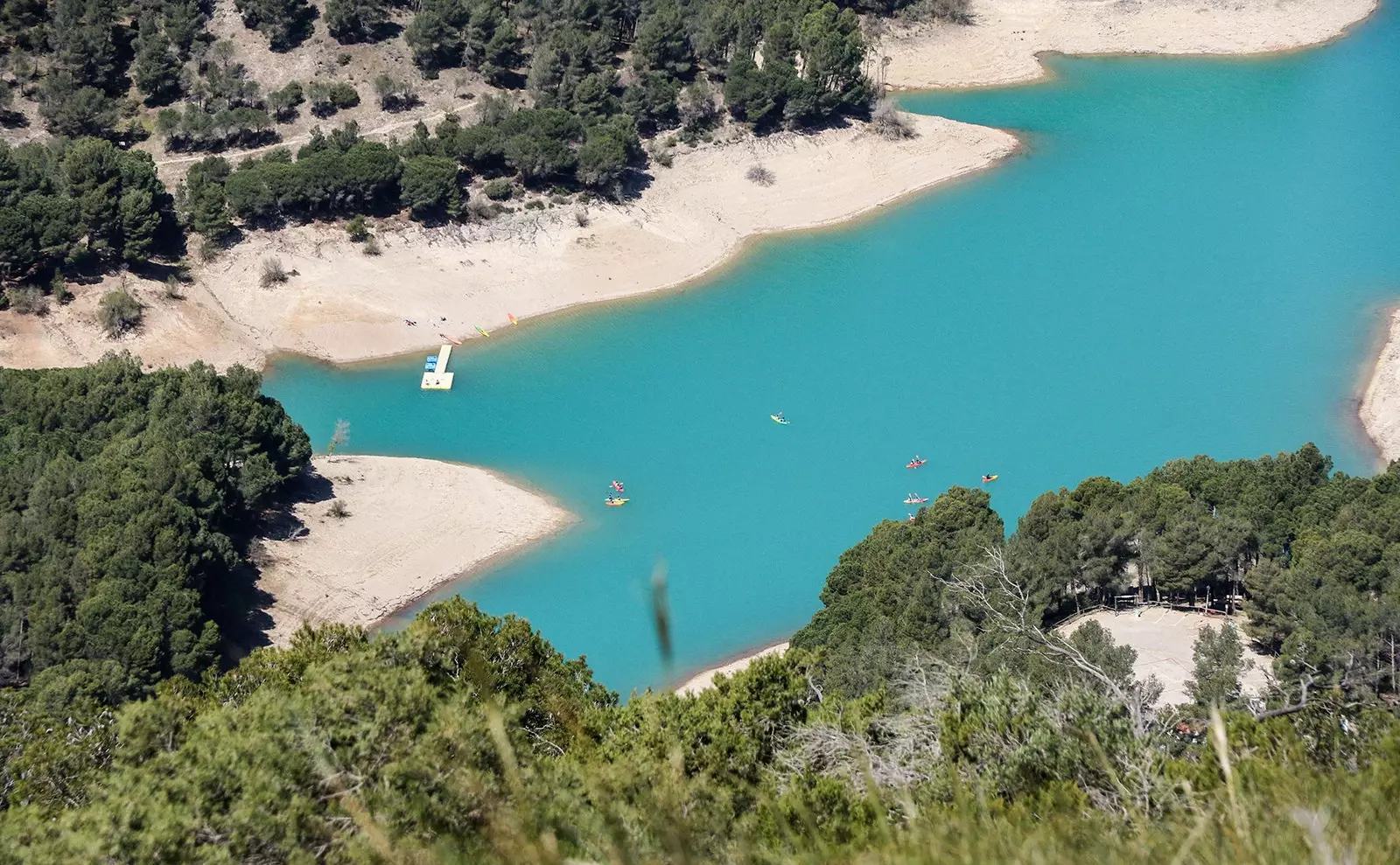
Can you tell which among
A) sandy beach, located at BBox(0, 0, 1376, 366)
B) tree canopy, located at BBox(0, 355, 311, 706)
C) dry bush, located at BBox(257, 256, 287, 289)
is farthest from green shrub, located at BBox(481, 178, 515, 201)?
tree canopy, located at BBox(0, 355, 311, 706)

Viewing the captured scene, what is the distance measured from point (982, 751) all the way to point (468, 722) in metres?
7.12

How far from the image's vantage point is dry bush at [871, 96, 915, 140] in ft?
252

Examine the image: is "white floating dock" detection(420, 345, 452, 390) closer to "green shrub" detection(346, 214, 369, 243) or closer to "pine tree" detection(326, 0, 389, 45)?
"green shrub" detection(346, 214, 369, 243)

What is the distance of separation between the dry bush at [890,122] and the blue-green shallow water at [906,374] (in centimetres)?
596

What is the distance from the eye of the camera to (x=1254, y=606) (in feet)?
117

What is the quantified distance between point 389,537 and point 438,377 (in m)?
11.9

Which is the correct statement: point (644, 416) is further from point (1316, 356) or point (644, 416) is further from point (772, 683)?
point (772, 683)

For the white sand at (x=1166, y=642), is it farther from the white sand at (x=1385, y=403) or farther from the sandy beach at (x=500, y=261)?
the sandy beach at (x=500, y=261)

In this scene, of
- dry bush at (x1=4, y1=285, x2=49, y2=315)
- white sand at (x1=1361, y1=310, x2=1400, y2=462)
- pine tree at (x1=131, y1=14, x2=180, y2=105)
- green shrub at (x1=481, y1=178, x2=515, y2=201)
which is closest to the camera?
white sand at (x1=1361, y1=310, x2=1400, y2=462)

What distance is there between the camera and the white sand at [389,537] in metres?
44.0

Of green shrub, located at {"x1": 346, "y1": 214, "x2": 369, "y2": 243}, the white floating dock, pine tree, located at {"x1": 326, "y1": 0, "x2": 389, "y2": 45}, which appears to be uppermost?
pine tree, located at {"x1": 326, "y1": 0, "x2": 389, "y2": 45}

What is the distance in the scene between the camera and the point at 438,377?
189ft

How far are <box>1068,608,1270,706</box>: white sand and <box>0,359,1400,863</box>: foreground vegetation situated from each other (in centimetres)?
83

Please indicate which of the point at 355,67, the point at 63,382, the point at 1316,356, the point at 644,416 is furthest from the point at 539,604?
the point at 355,67
